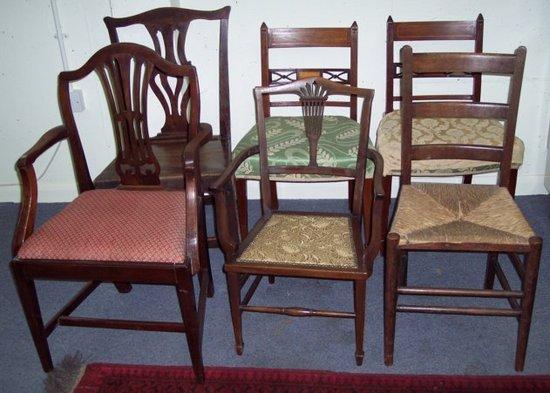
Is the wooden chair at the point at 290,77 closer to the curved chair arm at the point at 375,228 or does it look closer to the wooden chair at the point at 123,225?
the wooden chair at the point at 123,225

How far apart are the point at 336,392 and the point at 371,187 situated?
2.46ft

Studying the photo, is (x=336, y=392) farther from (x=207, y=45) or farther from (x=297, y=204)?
(x=207, y=45)

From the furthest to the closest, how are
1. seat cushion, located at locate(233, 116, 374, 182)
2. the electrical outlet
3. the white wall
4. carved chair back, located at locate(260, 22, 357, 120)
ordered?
the electrical outlet → the white wall → carved chair back, located at locate(260, 22, 357, 120) → seat cushion, located at locate(233, 116, 374, 182)

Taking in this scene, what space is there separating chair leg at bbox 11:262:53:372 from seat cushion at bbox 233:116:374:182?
828 millimetres

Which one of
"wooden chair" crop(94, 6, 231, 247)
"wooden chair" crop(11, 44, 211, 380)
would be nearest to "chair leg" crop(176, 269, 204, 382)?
"wooden chair" crop(11, 44, 211, 380)

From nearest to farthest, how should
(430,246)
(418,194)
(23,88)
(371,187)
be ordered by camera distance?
1. (430,246)
2. (418,194)
3. (371,187)
4. (23,88)

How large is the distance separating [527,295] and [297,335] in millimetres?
768

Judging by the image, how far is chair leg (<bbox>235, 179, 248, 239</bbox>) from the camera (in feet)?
6.82

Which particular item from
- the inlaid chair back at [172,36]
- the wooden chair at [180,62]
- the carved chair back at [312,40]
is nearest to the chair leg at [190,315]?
the wooden chair at [180,62]

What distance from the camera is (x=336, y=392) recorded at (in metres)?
1.61

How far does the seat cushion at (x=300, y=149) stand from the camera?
1922mm

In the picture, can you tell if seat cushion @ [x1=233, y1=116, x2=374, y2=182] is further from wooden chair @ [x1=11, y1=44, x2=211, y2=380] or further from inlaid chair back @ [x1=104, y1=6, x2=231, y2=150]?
wooden chair @ [x1=11, y1=44, x2=211, y2=380]

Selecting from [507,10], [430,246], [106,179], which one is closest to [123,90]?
[106,179]

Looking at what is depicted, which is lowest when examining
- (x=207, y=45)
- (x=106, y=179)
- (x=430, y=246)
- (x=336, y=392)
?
(x=336, y=392)
